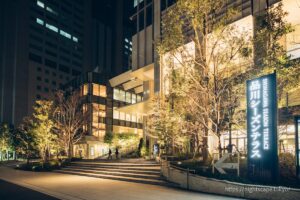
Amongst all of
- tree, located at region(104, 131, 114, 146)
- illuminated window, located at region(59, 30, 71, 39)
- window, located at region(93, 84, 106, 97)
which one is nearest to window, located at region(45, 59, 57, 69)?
illuminated window, located at region(59, 30, 71, 39)

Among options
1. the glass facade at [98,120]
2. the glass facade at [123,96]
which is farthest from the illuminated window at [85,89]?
the glass facade at [123,96]

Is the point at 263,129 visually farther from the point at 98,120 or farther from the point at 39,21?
the point at 39,21

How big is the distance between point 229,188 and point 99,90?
43297 mm

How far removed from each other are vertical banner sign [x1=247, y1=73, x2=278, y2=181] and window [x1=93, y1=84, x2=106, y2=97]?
4239 centimetres

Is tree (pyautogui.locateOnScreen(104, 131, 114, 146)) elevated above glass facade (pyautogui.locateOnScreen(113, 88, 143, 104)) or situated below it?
below

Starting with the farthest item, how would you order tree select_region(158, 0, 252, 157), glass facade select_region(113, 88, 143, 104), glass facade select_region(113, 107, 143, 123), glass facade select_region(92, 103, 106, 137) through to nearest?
1. glass facade select_region(113, 107, 143, 123)
2. glass facade select_region(113, 88, 143, 104)
3. glass facade select_region(92, 103, 106, 137)
4. tree select_region(158, 0, 252, 157)

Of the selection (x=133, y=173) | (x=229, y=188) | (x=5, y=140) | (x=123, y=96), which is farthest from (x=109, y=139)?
(x=229, y=188)

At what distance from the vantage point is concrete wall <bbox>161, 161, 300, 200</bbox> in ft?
34.4

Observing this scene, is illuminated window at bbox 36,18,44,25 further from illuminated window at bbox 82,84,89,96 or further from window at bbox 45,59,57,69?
illuminated window at bbox 82,84,89,96

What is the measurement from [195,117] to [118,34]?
106069mm

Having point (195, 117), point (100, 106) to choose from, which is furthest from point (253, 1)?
point (100, 106)

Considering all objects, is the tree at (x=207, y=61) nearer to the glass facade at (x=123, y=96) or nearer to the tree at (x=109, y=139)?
the tree at (x=109, y=139)

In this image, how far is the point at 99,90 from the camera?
53625 millimetres

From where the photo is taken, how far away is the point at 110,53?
118 meters
